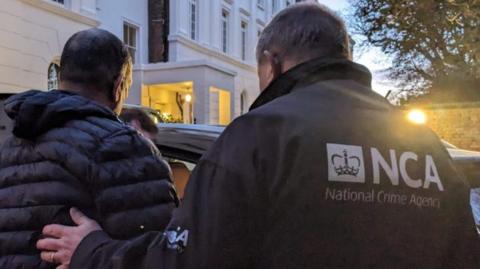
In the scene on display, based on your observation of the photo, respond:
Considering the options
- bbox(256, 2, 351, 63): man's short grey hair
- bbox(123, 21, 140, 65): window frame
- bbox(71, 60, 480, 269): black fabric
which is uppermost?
bbox(123, 21, 140, 65): window frame

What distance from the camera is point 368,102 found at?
183 cm

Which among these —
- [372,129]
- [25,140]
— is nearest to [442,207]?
[372,129]

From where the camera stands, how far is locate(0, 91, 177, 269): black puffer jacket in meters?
1.99

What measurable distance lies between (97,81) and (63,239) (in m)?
0.61

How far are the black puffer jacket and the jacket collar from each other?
1.55ft

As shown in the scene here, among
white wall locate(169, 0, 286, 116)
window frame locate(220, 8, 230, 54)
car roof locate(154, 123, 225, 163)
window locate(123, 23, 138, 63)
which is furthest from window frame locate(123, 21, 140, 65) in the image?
car roof locate(154, 123, 225, 163)

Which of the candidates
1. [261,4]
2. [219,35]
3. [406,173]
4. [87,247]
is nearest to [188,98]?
[219,35]

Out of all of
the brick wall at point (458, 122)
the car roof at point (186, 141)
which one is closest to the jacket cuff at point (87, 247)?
the car roof at point (186, 141)

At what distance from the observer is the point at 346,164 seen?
163cm

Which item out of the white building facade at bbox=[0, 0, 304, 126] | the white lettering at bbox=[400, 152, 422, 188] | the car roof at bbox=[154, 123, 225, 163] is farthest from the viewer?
the white building facade at bbox=[0, 0, 304, 126]

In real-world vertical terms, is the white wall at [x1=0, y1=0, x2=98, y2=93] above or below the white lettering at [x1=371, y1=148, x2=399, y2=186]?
above

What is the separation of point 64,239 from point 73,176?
227 millimetres

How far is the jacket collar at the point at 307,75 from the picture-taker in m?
1.79

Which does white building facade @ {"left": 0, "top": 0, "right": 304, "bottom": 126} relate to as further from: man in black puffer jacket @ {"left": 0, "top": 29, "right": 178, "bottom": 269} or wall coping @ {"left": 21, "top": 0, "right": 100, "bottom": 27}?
man in black puffer jacket @ {"left": 0, "top": 29, "right": 178, "bottom": 269}
